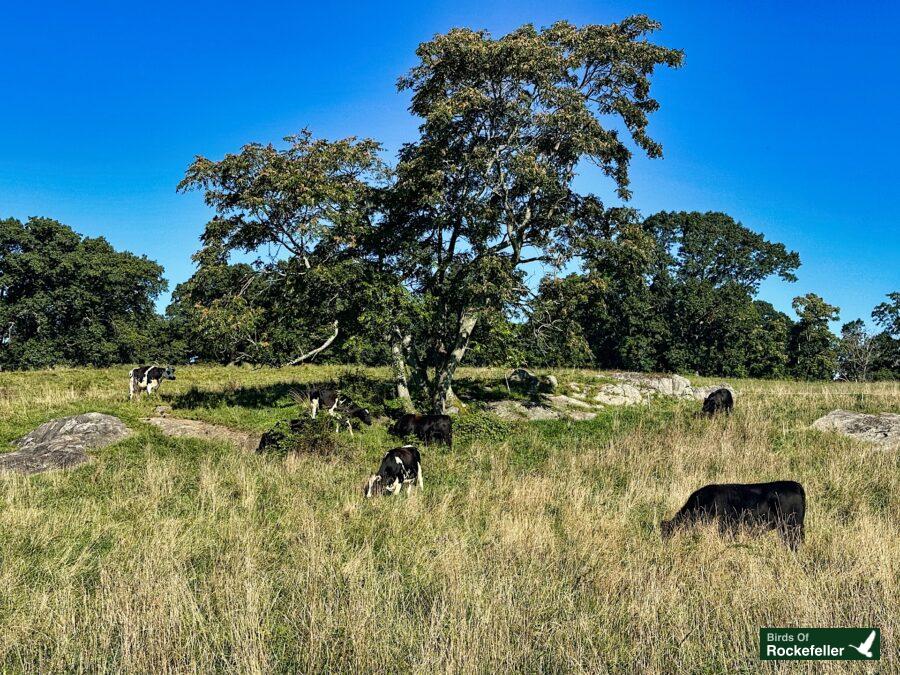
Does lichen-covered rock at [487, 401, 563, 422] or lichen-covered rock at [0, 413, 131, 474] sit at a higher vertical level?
lichen-covered rock at [487, 401, 563, 422]

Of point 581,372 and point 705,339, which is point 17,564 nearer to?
point 581,372

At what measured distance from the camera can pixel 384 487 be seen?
414 inches

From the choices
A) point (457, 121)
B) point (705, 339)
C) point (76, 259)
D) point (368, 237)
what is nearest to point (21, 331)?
point (76, 259)

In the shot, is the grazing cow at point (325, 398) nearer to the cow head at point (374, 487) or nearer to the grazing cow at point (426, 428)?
the grazing cow at point (426, 428)

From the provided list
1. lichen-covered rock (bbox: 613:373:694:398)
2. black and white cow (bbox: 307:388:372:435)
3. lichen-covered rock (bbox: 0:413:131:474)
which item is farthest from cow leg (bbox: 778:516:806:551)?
lichen-covered rock (bbox: 613:373:694:398)

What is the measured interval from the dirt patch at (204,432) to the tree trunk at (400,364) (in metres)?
5.45

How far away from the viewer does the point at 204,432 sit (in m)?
16.3

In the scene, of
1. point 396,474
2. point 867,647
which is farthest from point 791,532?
point 396,474

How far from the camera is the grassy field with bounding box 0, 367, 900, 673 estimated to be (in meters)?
4.60

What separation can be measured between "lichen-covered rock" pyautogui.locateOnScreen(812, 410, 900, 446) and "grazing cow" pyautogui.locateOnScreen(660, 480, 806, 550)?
1001 centimetres

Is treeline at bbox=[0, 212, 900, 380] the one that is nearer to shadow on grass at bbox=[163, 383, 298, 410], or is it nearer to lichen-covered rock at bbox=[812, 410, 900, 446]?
shadow on grass at bbox=[163, 383, 298, 410]

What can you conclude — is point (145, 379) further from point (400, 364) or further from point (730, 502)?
point (730, 502)

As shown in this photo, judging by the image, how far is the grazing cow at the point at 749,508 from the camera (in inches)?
322

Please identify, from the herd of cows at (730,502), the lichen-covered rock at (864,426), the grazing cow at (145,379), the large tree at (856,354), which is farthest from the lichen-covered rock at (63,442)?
the large tree at (856,354)
